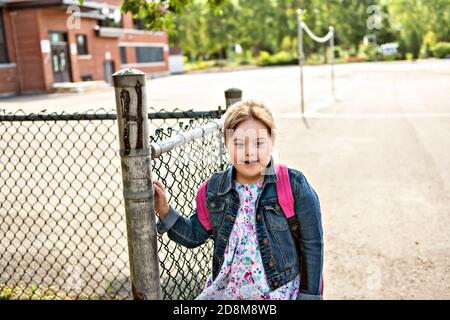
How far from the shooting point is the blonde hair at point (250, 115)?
224 centimetres

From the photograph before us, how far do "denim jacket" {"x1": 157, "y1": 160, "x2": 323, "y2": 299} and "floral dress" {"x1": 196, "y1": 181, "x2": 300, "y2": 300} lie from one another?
23mm

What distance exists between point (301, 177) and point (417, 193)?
5.52 m

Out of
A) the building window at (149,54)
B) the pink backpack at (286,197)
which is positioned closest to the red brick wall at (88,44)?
the building window at (149,54)

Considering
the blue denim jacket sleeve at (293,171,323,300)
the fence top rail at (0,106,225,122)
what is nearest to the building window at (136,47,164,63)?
the fence top rail at (0,106,225,122)

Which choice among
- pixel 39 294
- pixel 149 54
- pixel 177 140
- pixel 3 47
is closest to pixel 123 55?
pixel 149 54

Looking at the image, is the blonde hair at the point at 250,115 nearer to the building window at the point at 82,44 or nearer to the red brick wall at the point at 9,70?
the red brick wall at the point at 9,70

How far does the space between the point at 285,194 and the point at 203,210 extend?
43 cm

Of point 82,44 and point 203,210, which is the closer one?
point 203,210

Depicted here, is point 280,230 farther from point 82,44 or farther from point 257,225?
point 82,44

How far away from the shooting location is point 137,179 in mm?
2156

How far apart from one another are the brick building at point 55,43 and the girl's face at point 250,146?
3332 cm

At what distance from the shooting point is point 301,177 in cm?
229

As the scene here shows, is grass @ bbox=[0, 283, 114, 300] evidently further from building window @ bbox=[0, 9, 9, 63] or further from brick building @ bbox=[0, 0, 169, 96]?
building window @ bbox=[0, 9, 9, 63]

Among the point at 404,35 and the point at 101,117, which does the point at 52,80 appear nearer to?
the point at 101,117
